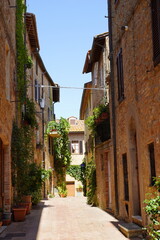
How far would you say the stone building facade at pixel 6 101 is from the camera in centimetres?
1089

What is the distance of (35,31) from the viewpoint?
20.5 metres

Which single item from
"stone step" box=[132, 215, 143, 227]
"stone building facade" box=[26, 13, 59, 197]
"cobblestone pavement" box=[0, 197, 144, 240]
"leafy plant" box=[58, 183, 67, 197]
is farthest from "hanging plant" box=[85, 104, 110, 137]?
"leafy plant" box=[58, 183, 67, 197]

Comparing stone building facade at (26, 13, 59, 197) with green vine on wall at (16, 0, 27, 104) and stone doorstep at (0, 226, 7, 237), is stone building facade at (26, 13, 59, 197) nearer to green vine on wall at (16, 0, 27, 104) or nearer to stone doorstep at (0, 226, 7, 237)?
green vine on wall at (16, 0, 27, 104)

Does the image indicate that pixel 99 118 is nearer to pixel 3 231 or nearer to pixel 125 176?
pixel 125 176

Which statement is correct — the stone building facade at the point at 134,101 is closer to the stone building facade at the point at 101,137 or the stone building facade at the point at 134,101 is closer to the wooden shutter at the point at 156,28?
the wooden shutter at the point at 156,28

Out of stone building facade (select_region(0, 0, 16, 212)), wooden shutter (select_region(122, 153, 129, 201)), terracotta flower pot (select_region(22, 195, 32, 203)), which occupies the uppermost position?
stone building facade (select_region(0, 0, 16, 212))

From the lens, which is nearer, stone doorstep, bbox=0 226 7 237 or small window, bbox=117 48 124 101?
stone doorstep, bbox=0 226 7 237

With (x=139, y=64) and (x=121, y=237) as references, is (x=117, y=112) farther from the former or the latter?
(x=121, y=237)

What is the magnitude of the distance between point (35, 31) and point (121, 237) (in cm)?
1442

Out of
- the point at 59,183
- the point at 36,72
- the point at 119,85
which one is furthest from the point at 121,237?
the point at 59,183

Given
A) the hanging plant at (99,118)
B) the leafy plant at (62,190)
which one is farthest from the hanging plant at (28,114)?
the leafy plant at (62,190)

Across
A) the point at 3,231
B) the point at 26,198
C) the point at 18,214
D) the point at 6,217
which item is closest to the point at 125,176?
the point at 18,214

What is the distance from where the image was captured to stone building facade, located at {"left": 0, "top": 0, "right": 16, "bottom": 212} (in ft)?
35.7

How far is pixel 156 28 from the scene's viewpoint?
784cm
